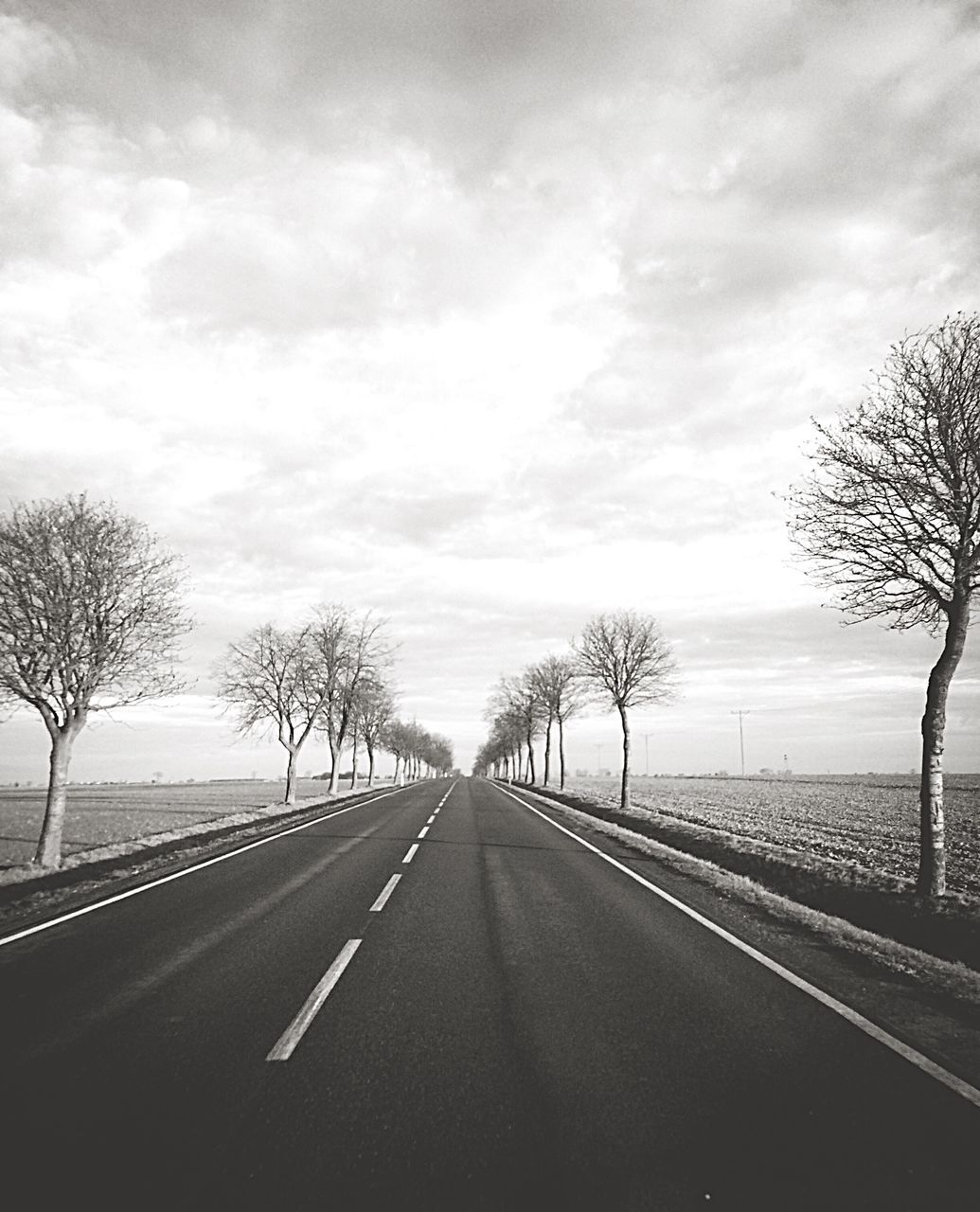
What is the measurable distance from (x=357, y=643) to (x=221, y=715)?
361 inches

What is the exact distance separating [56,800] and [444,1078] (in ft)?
44.9

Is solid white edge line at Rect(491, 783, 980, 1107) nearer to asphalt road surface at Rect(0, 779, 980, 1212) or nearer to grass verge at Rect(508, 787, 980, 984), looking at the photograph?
asphalt road surface at Rect(0, 779, 980, 1212)

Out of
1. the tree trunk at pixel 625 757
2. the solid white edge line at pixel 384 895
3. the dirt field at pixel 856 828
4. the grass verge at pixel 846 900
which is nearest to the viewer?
the grass verge at pixel 846 900

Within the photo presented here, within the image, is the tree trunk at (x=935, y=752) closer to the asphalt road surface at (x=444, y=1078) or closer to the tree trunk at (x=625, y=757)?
the asphalt road surface at (x=444, y=1078)

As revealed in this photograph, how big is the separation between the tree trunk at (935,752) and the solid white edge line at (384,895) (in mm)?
8377

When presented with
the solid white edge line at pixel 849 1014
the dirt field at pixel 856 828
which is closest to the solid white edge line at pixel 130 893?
the solid white edge line at pixel 849 1014

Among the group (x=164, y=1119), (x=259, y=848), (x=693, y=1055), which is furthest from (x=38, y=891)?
(x=693, y=1055)

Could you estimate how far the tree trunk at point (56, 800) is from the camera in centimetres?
1405

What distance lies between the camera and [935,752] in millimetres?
10945

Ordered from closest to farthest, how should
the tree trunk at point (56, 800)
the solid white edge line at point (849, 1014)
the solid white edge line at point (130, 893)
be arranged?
the solid white edge line at point (849, 1014), the solid white edge line at point (130, 893), the tree trunk at point (56, 800)

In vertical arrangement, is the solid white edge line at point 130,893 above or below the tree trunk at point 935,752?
below

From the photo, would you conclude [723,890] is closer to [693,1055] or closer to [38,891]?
[693,1055]

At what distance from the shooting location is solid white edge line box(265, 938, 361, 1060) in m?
4.98

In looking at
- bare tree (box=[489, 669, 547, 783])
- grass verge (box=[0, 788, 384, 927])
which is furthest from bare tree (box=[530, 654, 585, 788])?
grass verge (box=[0, 788, 384, 927])
